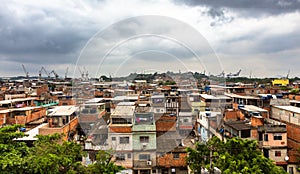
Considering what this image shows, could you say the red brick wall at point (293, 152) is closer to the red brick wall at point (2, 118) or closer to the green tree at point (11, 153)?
the green tree at point (11, 153)

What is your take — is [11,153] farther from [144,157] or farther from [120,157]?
[144,157]

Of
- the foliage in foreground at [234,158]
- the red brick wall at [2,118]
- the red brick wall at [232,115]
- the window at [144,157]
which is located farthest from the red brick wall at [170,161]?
the red brick wall at [2,118]

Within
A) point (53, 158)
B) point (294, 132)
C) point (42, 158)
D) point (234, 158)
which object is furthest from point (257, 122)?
point (42, 158)

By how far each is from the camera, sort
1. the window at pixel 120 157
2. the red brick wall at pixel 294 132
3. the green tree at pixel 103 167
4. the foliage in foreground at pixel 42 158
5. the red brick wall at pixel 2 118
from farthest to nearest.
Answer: the red brick wall at pixel 2 118
the red brick wall at pixel 294 132
the window at pixel 120 157
the green tree at pixel 103 167
the foliage in foreground at pixel 42 158

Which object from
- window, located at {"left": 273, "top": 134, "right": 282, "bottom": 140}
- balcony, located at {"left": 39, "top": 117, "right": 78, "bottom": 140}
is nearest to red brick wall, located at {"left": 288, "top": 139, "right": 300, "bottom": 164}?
window, located at {"left": 273, "top": 134, "right": 282, "bottom": 140}

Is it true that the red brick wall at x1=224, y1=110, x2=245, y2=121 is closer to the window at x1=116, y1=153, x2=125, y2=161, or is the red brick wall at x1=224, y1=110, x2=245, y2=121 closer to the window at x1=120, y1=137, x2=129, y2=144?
the window at x1=120, y1=137, x2=129, y2=144

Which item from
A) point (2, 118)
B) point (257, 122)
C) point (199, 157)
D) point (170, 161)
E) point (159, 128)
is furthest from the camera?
point (2, 118)
